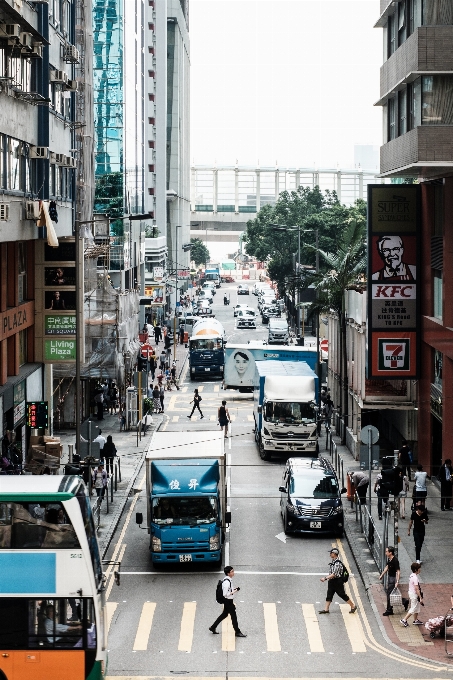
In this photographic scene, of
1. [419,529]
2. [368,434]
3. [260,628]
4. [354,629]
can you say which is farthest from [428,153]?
[260,628]

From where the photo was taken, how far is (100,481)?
35031 mm

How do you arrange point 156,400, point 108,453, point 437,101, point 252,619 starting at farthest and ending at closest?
point 156,400
point 108,453
point 437,101
point 252,619

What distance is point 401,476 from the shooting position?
115 ft

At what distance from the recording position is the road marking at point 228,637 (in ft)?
71.9

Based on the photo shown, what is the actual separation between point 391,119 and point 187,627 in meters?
22.6

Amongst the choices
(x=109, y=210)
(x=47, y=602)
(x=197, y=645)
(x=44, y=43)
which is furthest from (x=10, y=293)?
(x=109, y=210)

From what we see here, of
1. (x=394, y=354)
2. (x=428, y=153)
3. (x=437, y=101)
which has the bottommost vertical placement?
(x=394, y=354)

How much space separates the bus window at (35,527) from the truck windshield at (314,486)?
14.4 metres

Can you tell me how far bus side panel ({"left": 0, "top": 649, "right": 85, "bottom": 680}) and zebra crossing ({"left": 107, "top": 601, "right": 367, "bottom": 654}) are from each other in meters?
3.88

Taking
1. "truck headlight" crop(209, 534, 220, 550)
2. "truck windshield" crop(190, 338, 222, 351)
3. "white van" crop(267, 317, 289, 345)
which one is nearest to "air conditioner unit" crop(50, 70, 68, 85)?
"truck headlight" crop(209, 534, 220, 550)

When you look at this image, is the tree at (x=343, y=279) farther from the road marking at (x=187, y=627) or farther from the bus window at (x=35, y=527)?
the bus window at (x=35, y=527)

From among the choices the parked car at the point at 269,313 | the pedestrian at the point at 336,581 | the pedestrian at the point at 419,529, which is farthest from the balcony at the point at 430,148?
the parked car at the point at 269,313

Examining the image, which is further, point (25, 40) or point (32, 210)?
point (32, 210)

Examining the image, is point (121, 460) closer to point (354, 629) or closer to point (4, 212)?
point (4, 212)
